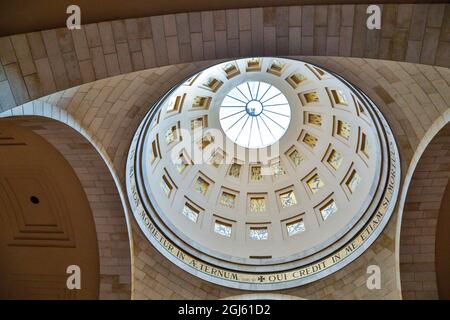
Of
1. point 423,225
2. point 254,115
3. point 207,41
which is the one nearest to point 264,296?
point 423,225

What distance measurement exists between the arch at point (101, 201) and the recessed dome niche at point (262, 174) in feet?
2.75

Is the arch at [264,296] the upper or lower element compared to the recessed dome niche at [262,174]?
lower

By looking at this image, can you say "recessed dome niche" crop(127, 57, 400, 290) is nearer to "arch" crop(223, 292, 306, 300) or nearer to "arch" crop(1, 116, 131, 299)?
"arch" crop(223, 292, 306, 300)

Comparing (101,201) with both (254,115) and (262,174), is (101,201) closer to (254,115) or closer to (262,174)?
(262,174)

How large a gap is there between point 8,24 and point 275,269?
12.8 meters

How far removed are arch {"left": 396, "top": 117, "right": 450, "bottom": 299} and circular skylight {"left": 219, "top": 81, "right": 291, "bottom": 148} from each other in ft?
28.8

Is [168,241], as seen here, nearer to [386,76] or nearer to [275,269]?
[275,269]

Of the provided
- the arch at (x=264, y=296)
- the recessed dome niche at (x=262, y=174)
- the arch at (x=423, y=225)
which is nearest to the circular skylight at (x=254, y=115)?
the recessed dome niche at (x=262, y=174)

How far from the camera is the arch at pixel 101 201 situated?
33.0 ft

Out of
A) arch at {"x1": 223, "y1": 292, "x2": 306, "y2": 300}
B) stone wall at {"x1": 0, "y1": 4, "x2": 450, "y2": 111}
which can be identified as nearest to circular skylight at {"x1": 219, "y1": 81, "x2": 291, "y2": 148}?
arch at {"x1": 223, "y1": 292, "x2": 306, "y2": 300}

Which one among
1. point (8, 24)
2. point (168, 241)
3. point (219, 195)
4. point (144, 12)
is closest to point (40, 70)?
point (8, 24)

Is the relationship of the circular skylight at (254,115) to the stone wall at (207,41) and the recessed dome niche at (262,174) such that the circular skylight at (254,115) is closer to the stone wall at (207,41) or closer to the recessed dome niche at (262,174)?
the recessed dome niche at (262,174)

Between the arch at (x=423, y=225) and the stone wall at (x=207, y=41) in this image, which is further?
the arch at (x=423, y=225)

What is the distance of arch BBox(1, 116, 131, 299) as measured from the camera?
10047mm
